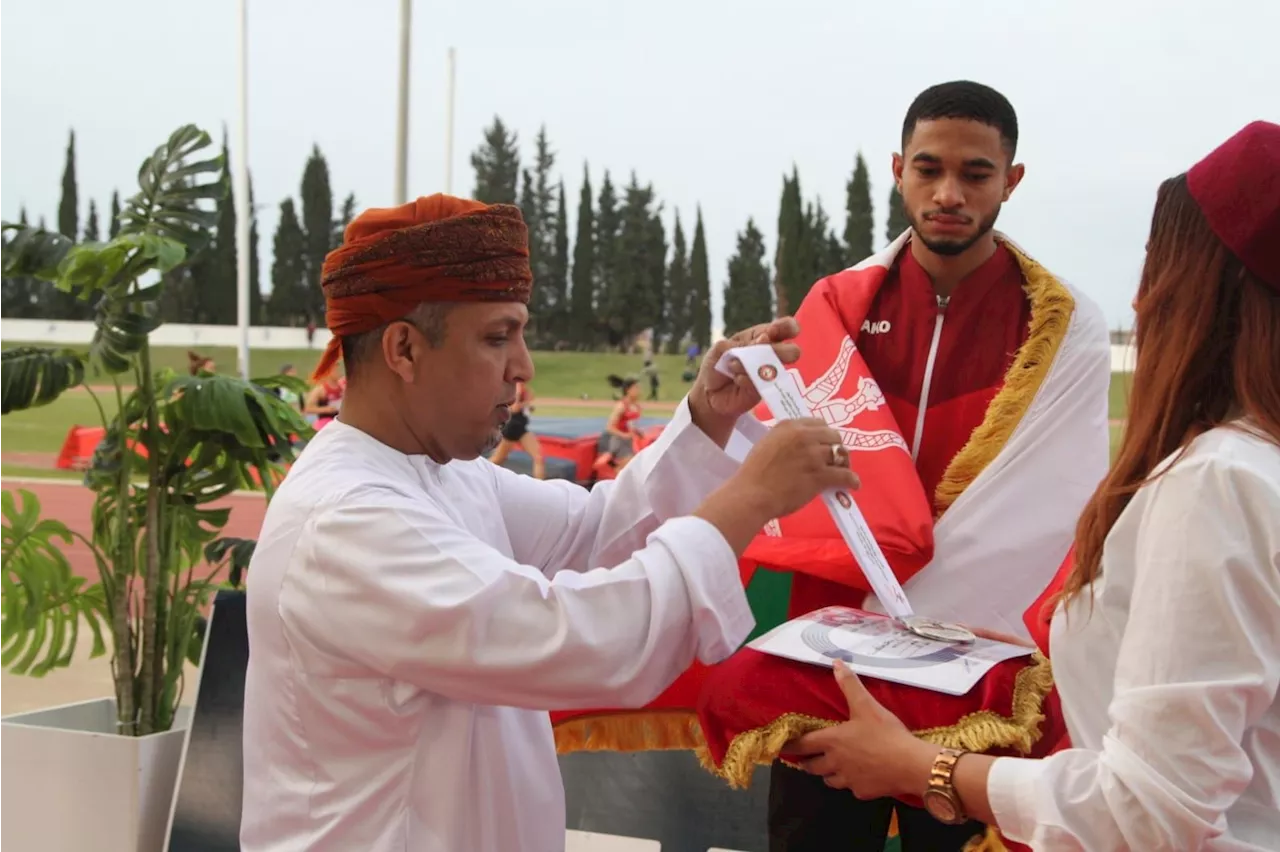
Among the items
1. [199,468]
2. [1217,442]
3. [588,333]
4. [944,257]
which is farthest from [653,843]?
[588,333]

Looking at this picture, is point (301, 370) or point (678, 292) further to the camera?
point (678, 292)

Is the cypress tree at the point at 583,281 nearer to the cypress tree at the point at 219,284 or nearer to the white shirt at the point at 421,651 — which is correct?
the cypress tree at the point at 219,284

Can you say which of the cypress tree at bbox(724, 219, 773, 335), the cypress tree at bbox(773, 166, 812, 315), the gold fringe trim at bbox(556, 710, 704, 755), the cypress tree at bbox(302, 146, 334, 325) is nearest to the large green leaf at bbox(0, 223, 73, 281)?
the gold fringe trim at bbox(556, 710, 704, 755)

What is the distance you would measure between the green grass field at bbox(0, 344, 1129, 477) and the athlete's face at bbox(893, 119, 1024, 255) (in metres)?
13.2

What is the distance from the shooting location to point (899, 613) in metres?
1.56

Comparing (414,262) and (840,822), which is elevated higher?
(414,262)

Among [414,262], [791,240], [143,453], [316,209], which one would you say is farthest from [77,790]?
[316,209]

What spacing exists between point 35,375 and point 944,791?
2.87m

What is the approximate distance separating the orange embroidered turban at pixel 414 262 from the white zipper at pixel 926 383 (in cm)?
98

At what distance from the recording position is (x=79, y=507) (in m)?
11.6

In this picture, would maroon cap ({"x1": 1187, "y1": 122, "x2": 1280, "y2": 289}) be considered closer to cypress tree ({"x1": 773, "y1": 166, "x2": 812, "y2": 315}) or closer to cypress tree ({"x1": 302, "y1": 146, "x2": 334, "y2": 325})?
cypress tree ({"x1": 773, "y1": 166, "x2": 812, "y2": 315})

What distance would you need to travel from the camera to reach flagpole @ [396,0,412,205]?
21.5 ft

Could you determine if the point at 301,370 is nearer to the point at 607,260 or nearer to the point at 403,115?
the point at 607,260

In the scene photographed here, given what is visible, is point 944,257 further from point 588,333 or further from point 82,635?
point 588,333
